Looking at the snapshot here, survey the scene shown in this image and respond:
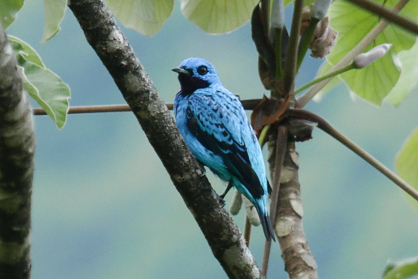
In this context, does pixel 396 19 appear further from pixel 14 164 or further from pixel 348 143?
pixel 348 143

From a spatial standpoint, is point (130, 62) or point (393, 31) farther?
point (393, 31)

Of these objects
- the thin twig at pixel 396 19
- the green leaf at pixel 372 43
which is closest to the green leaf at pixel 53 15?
the thin twig at pixel 396 19

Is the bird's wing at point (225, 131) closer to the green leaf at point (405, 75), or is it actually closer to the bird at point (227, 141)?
the bird at point (227, 141)

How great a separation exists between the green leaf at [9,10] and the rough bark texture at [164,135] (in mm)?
160

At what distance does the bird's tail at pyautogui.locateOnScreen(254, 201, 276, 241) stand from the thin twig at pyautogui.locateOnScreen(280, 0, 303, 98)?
63 centimetres

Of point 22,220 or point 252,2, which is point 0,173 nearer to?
point 22,220

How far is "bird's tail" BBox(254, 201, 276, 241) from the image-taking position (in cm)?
211

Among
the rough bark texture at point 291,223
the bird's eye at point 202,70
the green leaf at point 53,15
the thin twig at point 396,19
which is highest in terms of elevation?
the thin twig at point 396,19

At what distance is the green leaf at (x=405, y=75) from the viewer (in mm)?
3172

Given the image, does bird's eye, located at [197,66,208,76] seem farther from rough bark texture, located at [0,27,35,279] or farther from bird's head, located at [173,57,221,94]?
rough bark texture, located at [0,27,35,279]

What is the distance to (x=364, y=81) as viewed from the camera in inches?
A: 120

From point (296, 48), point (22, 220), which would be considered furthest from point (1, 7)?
point (296, 48)

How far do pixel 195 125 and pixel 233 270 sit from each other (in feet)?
2.52

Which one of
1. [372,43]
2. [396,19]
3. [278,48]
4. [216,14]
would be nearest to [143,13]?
[216,14]
